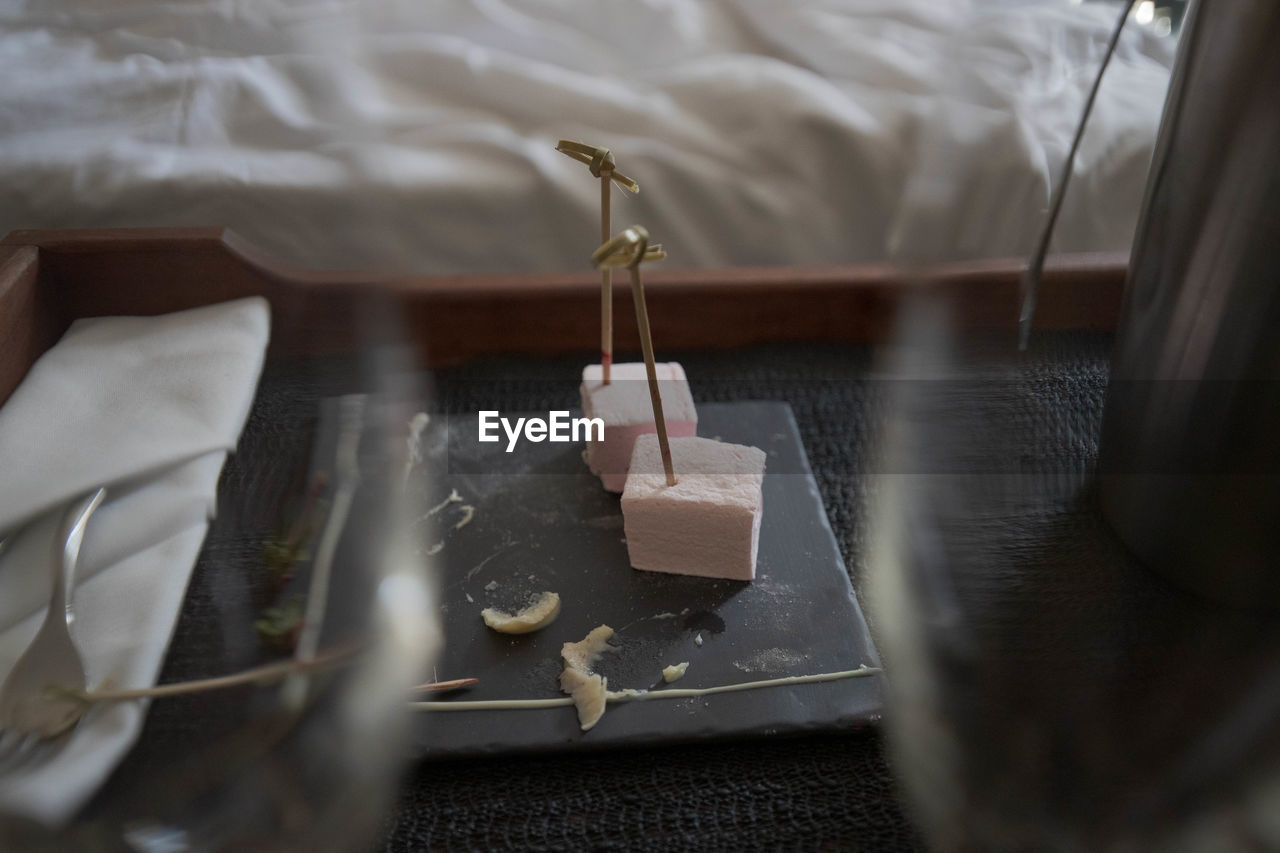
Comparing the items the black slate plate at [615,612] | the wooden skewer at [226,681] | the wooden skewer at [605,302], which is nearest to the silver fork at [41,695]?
the wooden skewer at [226,681]

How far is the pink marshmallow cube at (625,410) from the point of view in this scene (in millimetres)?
386

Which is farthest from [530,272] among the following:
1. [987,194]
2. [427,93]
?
[987,194]

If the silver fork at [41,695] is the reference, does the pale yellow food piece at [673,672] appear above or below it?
below

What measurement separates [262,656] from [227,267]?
170 millimetres

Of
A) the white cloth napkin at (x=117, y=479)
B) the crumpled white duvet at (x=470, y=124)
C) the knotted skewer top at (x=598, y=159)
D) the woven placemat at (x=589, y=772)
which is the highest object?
the knotted skewer top at (x=598, y=159)

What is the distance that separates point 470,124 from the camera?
20.3 inches

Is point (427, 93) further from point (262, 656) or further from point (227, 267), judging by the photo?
point (262, 656)

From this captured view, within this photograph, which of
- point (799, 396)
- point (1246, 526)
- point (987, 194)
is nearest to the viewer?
point (1246, 526)

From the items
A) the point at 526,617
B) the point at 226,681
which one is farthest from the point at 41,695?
the point at 526,617

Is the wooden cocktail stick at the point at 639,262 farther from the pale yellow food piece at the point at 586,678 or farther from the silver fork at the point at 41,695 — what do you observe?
the silver fork at the point at 41,695

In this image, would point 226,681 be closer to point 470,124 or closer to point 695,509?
point 695,509

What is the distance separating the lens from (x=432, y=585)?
37 cm

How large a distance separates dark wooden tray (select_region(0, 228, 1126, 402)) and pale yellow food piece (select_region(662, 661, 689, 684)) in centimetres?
15

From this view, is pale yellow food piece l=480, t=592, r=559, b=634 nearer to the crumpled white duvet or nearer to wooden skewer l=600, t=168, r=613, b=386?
wooden skewer l=600, t=168, r=613, b=386
